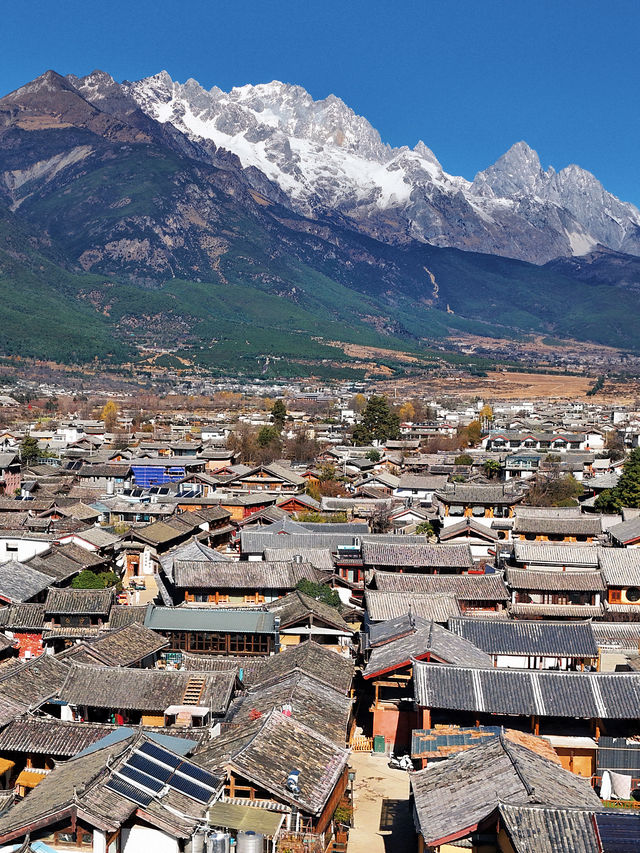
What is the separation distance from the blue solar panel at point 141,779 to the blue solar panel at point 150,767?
0.29ft

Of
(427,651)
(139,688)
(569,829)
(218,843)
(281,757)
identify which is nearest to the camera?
(569,829)

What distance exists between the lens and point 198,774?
15969mm

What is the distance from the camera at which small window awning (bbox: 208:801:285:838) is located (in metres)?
15.0

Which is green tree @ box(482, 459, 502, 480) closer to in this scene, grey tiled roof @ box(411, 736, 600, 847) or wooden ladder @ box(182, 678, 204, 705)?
wooden ladder @ box(182, 678, 204, 705)

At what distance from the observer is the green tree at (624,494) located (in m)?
49.0

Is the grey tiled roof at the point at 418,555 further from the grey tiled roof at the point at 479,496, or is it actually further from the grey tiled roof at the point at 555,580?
the grey tiled roof at the point at 479,496

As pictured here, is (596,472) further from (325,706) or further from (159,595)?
(325,706)

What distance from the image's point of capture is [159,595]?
3516cm

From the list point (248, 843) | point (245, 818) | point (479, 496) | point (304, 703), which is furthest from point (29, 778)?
point (479, 496)

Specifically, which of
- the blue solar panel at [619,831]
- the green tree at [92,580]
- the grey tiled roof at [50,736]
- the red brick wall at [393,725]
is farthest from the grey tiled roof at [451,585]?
the blue solar panel at [619,831]

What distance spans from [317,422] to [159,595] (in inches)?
2885

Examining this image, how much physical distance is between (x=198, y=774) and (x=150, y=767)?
0.84 metres

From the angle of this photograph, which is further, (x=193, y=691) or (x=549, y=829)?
(x=193, y=691)

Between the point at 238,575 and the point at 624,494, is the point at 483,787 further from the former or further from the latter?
the point at 624,494
